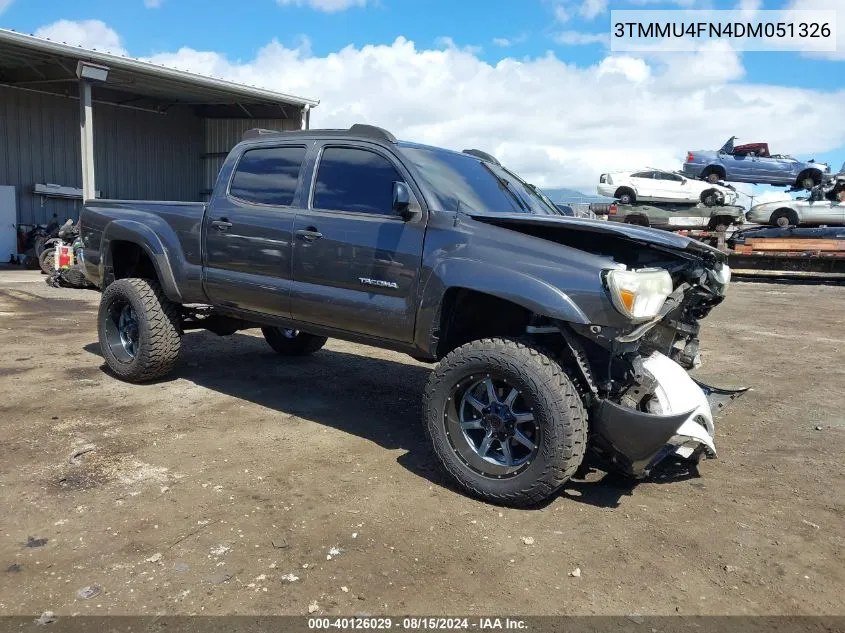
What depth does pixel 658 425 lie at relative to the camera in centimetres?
319

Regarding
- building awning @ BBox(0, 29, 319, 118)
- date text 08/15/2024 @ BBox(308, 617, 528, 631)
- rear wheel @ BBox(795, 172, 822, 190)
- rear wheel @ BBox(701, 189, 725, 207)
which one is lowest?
date text 08/15/2024 @ BBox(308, 617, 528, 631)

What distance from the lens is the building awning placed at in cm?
1520

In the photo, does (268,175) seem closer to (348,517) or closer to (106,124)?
(348,517)

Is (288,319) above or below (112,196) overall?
below

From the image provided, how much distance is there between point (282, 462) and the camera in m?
4.04

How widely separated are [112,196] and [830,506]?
23.2m

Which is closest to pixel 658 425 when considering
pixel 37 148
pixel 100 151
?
pixel 37 148

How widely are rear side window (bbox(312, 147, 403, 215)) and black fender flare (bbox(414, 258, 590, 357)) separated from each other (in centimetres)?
64

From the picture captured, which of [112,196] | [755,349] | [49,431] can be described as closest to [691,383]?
[49,431]

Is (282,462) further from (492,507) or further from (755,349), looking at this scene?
Result: (755,349)

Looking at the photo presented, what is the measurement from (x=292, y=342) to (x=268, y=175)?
7.96 ft

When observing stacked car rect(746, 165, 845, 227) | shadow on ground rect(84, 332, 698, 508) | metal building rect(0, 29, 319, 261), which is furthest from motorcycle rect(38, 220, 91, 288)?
stacked car rect(746, 165, 845, 227)

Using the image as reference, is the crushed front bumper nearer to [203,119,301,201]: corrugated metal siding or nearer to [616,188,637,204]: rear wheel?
[616,188,637,204]: rear wheel

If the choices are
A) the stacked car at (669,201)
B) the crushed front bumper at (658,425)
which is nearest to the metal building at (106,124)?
the stacked car at (669,201)
